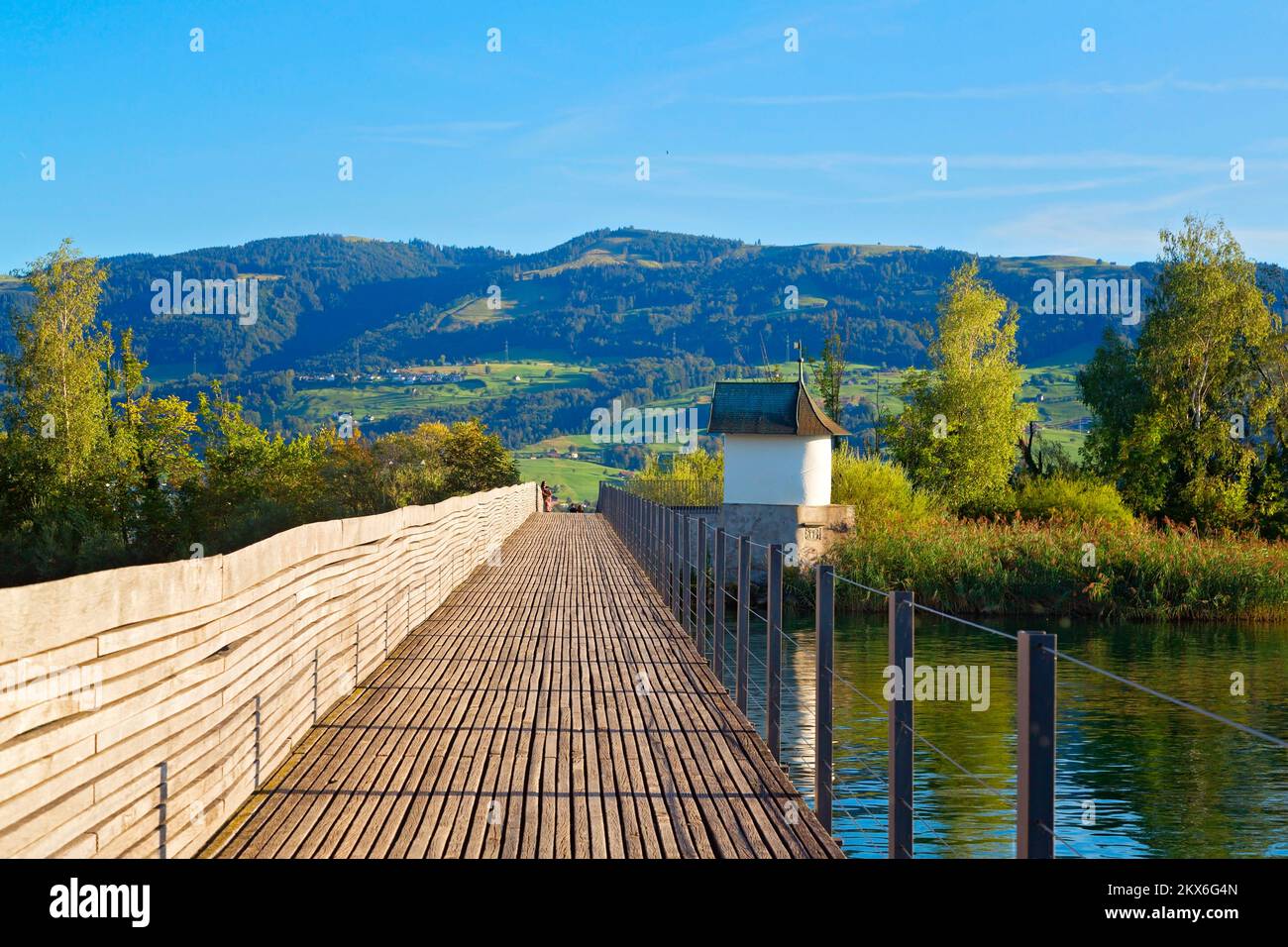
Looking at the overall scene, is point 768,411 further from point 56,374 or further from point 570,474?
point 570,474

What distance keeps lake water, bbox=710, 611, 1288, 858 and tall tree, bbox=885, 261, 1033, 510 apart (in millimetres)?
22269

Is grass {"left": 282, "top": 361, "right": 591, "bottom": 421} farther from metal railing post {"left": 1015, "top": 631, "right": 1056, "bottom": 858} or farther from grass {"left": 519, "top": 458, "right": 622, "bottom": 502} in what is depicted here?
metal railing post {"left": 1015, "top": 631, "right": 1056, "bottom": 858}

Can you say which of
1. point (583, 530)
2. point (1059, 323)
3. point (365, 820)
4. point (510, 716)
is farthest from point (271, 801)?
point (1059, 323)

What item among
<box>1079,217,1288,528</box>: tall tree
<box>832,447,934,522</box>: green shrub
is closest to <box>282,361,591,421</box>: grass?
<box>1079,217,1288,528</box>: tall tree

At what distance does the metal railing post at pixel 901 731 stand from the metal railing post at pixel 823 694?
1.06 metres

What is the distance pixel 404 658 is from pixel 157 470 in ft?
204

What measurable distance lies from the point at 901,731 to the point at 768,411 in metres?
27.7

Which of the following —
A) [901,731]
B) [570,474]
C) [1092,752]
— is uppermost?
[901,731]

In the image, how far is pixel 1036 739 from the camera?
372 cm

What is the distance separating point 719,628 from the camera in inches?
429

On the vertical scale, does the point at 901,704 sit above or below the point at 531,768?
above

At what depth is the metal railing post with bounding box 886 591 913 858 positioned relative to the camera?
5.01 m

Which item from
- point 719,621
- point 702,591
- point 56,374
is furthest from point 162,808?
point 56,374

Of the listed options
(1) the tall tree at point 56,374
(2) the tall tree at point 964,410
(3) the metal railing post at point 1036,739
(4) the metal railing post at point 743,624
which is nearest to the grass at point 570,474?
(1) the tall tree at point 56,374
